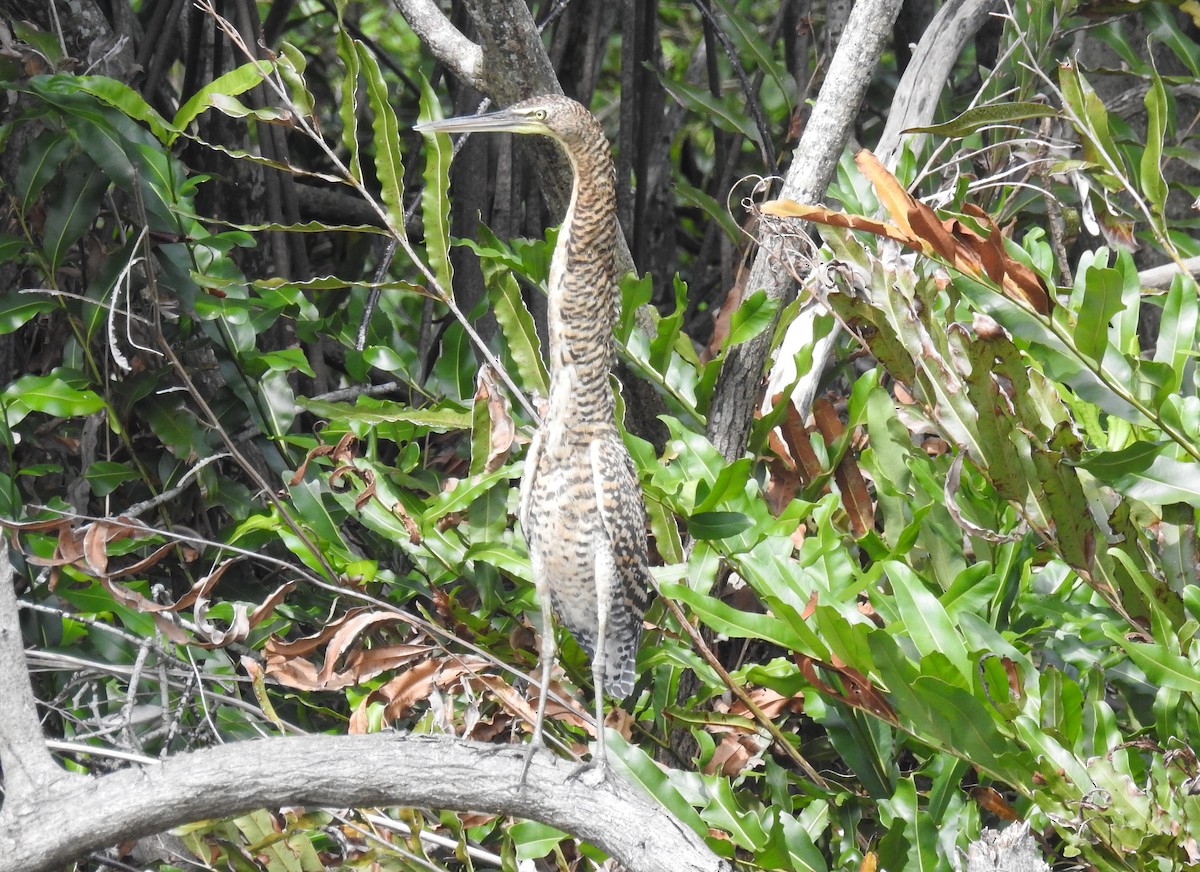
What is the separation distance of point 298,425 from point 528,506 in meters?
1.07

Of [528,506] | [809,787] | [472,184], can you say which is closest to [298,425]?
[472,184]

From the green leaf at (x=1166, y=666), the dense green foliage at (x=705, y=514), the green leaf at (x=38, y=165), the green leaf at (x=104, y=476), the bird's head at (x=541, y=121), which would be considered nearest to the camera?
the green leaf at (x=1166, y=666)

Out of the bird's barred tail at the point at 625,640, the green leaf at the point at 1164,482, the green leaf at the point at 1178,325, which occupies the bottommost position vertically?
the bird's barred tail at the point at 625,640

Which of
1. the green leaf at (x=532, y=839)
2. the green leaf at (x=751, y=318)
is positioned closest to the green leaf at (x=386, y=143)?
the green leaf at (x=751, y=318)

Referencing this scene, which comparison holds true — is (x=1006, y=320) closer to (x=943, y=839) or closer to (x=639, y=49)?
(x=943, y=839)

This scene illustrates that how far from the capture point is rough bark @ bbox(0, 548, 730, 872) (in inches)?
55.6

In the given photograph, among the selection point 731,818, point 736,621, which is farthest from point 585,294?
point 731,818

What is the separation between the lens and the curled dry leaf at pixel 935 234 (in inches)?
59.4

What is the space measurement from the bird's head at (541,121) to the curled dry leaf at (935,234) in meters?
0.41

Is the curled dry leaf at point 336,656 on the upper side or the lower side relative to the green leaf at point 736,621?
lower

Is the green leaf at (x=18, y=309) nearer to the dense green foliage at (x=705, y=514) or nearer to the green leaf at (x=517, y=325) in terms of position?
the dense green foliage at (x=705, y=514)

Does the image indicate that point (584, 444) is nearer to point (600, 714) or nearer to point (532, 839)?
point (600, 714)

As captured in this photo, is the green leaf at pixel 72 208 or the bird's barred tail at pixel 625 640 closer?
the bird's barred tail at pixel 625 640

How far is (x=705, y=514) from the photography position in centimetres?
187
